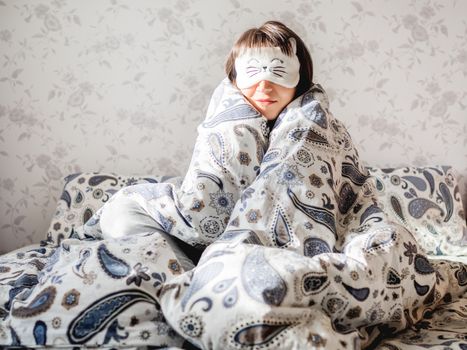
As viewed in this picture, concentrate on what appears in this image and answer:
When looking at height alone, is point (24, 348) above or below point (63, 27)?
below

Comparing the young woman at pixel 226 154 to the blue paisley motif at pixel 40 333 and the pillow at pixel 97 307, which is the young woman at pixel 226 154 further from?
the blue paisley motif at pixel 40 333

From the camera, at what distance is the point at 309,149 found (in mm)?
1255

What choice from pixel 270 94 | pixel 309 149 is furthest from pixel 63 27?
pixel 309 149

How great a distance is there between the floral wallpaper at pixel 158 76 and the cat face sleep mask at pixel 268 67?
72 cm

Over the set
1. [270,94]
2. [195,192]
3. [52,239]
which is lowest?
[52,239]

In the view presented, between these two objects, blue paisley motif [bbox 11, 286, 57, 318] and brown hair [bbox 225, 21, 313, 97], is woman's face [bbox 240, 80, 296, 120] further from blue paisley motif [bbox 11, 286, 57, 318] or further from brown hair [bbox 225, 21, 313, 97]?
blue paisley motif [bbox 11, 286, 57, 318]

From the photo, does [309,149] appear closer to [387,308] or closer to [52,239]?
[387,308]

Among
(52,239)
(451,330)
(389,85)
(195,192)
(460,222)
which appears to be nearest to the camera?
(451,330)

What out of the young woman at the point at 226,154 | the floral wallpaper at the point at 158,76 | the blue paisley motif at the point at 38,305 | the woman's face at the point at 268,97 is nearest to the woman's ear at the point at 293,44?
the young woman at the point at 226,154

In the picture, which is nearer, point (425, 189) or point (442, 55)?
point (425, 189)

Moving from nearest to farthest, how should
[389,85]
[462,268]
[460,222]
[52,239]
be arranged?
[462,268]
[52,239]
[460,222]
[389,85]

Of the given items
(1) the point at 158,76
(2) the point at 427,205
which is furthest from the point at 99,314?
(2) the point at 427,205

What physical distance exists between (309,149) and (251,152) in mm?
144

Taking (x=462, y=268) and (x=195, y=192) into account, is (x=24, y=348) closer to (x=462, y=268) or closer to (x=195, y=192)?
(x=195, y=192)
